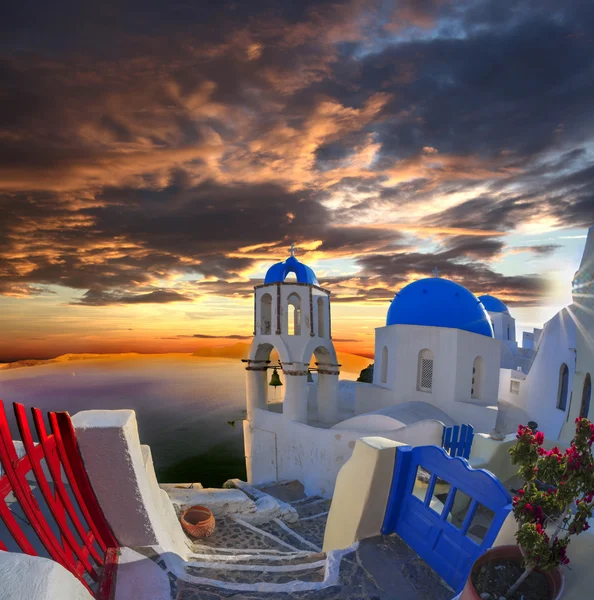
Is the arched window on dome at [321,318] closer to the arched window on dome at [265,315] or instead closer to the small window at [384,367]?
the arched window on dome at [265,315]

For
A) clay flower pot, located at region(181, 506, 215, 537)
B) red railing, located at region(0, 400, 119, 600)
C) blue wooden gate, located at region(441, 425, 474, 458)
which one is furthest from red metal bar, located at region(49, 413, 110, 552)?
blue wooden gate, located at region(441, 425, 474, 458)

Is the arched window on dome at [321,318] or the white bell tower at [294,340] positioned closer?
the white bell tower at [294,340]

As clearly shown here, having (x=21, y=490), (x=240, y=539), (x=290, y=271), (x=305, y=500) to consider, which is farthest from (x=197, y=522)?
(x=290, y=271)

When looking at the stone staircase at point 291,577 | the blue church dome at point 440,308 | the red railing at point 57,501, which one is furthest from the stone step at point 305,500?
the red railing at point 57,501

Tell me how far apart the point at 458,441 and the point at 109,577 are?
877 centimetres

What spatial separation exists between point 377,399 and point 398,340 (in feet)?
8.80

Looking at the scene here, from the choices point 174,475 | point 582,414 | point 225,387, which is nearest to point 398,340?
point 582,414

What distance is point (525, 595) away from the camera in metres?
3.39

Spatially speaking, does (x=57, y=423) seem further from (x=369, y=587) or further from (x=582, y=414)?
(x=582, y=414)

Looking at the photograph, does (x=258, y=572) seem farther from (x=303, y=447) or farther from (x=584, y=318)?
(x=303, y=447)

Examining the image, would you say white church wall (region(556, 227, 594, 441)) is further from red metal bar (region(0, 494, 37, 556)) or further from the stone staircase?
red metal bar (region(0, 494, 37, 556))

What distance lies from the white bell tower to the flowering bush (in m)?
12.3

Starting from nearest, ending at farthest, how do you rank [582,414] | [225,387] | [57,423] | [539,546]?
[539,546] → [57,423] → [582,414] → [225,387]

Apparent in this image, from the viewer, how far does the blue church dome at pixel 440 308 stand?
1620cm
